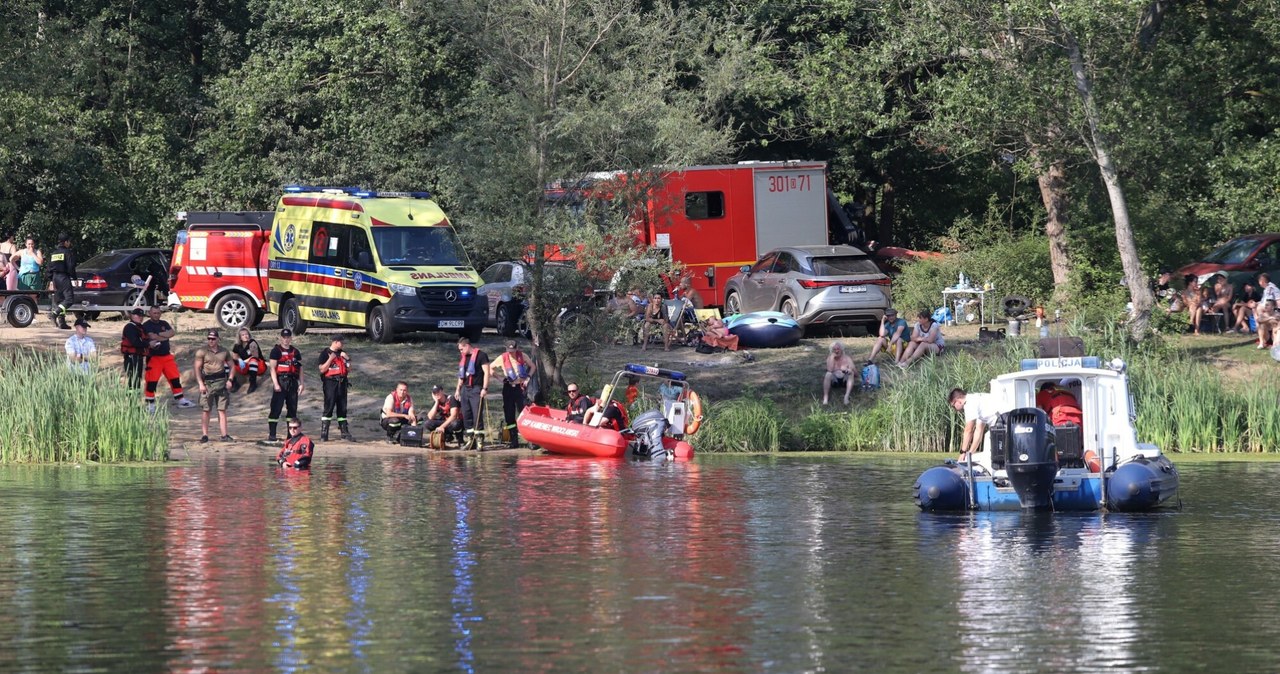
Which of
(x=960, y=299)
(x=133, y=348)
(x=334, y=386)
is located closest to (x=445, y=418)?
(x=334, y=386)

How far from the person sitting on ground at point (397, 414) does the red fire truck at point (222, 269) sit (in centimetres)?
731

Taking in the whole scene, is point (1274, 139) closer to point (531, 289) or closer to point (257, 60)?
point (531, 289)

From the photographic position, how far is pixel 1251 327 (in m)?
33.5

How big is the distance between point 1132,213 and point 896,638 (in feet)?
81.7

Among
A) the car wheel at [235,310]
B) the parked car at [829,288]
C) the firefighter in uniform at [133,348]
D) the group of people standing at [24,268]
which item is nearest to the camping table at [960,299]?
the parked car at [829,288]

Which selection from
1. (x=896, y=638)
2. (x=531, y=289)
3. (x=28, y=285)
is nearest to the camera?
(x=896, y=638)

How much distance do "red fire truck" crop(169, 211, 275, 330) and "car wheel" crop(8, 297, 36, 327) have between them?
99.2 inches

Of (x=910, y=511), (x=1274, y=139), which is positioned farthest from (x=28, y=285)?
(x=1274, y=139)

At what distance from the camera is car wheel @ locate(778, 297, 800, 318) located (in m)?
34.2

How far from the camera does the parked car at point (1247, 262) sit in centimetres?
3428

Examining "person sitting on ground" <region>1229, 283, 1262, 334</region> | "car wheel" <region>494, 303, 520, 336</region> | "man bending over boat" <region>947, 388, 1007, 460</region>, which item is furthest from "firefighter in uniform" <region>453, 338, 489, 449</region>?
"person sitting on ground" <region>1229, 283, 1262, 334</region>

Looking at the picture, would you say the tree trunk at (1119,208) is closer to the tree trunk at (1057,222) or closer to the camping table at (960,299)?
the camping table at (960,299)

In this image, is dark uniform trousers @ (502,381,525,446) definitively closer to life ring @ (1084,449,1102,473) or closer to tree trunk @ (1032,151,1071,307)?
life ring @ (1084,449,1102,473)

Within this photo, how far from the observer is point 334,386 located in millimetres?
27125
